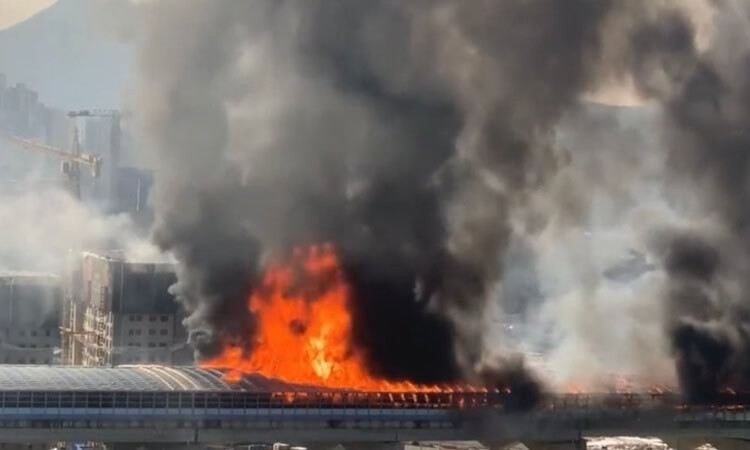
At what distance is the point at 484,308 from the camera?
75.6m

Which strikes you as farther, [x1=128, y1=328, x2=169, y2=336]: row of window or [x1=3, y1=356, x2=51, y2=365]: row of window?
[x1=3, y1=356, x2=51, y2=365]: row of window

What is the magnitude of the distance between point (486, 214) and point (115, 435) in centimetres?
2078

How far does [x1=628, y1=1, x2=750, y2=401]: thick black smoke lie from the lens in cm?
7838

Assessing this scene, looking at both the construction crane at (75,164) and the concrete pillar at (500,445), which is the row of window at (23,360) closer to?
the construction crane at (75,164)

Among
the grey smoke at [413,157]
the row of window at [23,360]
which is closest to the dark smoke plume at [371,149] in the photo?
the grey smoke at [413,157]

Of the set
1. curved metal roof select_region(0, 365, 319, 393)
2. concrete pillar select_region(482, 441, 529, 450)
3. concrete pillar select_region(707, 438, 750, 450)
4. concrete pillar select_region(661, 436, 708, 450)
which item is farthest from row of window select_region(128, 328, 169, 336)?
concrete pillar select_region(707, 438, 750, 450)

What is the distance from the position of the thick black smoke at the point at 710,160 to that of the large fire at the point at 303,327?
53.1 ft

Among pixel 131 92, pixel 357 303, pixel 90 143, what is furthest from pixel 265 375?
pixel 90 143

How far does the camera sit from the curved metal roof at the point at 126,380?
203 ft

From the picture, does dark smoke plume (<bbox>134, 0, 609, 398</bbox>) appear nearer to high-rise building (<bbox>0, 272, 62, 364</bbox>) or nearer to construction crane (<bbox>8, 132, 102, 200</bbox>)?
high-rise building (<bbox>0, 272, 62, 364</bbox>)

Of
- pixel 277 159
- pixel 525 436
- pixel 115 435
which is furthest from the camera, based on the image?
pixel 277 159

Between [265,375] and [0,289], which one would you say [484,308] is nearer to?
[265,375]

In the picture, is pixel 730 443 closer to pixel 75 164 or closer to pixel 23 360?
pixel 23 360

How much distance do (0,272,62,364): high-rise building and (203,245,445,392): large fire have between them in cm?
4004
